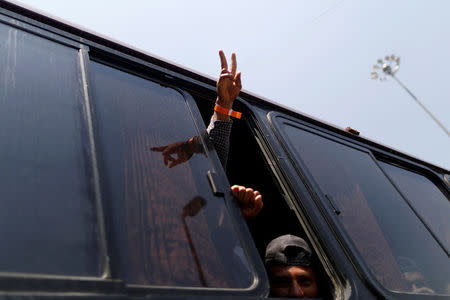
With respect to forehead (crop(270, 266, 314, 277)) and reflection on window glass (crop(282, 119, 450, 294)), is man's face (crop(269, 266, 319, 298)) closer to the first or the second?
forehead (crop(270, 266, 314, 277))

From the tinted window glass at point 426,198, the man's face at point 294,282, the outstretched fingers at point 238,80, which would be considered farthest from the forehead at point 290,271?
the tinted window glass at point 426,198

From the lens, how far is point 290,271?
1.30 meters

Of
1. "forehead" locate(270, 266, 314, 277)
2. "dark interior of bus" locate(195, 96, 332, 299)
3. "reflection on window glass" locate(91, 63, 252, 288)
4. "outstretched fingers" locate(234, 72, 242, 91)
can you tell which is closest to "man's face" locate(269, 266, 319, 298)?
"forehead" locate(270, 266, 314, 277)

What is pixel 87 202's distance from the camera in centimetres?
75

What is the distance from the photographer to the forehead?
126 cm

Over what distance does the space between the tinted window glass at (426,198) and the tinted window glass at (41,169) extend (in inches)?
67.5

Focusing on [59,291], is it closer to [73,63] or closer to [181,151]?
[181,151]

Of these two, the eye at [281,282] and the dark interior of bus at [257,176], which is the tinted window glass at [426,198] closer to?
the dark interior of bus at [257,176]

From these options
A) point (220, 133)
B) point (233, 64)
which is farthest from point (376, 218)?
point (233, 64)

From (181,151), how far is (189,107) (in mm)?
255

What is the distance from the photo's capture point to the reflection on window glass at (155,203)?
2.51 ft

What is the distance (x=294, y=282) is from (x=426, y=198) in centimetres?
142

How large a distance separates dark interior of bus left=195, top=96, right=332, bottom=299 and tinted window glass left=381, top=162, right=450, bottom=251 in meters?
0.77

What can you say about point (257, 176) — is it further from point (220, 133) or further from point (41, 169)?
point (41, 169)
